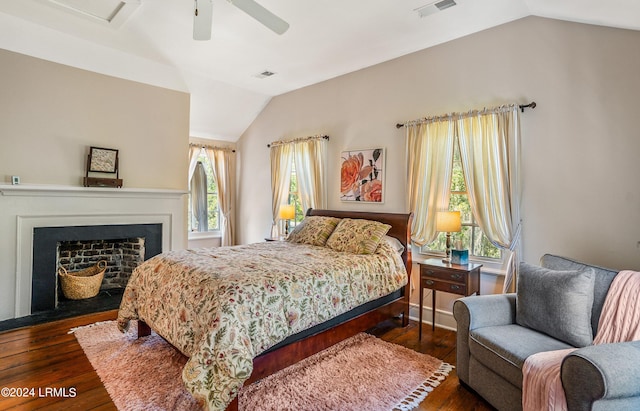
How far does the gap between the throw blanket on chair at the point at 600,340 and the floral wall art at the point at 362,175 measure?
7.77ft


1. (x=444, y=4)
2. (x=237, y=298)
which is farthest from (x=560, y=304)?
(x=444, y=4)

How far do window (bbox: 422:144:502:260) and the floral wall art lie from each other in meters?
0.86

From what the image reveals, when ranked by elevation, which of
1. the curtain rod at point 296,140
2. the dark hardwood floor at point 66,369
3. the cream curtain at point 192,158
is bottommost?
the dark hardwood floor at point 66,369

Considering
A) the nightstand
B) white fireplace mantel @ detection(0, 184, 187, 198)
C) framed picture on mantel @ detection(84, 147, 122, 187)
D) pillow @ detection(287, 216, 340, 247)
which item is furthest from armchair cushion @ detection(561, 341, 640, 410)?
framed picture on mantel @ detection(84, 147, 122, 187)

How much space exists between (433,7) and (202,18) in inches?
77.1

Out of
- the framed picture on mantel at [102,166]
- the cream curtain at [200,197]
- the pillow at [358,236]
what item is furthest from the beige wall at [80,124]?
the pillow at [358,236]

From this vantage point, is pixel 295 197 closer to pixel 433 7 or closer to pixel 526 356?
pixel 433 7

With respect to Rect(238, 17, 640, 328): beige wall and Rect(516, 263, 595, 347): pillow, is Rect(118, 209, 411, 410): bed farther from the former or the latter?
Rect(516, 263, 595, 347): pillow

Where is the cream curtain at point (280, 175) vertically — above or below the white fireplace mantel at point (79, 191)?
above

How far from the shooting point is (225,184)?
6.02 meters

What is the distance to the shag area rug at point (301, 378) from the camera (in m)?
2.05

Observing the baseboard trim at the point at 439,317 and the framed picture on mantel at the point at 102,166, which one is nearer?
the baseboard trim at the point at 439,317

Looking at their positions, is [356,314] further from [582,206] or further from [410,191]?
[582,206]

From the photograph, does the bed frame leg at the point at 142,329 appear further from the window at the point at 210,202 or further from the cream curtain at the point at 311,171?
the window at the point at 210,202
